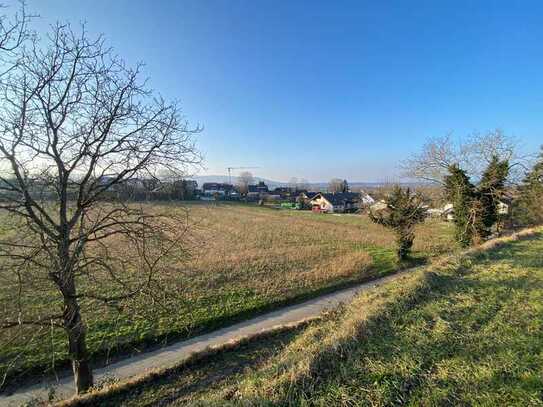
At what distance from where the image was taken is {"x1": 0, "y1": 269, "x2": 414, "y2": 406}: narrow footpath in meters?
6.39

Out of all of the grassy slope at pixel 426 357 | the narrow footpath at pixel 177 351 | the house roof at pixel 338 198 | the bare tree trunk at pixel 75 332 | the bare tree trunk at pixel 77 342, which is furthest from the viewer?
the house roof at pixel 338 198

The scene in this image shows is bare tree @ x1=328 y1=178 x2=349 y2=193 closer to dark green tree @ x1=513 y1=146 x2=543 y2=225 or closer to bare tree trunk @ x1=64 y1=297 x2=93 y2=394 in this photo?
dark green tree @ x1=513 y1=146 x2=543 y2=225

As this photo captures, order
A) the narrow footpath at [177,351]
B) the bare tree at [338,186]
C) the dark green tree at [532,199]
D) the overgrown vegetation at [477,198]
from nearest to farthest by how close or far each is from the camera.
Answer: the narrow footpath at [177,351] < the overgrown vegetation at [477,198] < the dark green tree at [532,199] < the bare tree at [338,186]

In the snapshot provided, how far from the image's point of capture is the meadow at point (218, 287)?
7.22m

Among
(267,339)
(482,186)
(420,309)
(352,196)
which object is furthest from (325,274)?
(352,196)

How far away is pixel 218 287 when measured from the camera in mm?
12453

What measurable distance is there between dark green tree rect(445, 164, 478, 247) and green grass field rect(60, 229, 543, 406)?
11.1 metres

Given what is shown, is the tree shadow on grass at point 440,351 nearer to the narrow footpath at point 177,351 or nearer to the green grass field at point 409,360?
the green grass field at point 409,360

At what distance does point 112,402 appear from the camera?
564 centimetres

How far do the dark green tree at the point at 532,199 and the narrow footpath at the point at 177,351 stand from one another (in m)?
19.7

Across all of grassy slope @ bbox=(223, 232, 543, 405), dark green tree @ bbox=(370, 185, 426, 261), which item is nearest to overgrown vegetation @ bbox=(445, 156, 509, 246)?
dark green tree @ bbox=(370, 185, 426, 261)

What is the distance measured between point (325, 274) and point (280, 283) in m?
2.94

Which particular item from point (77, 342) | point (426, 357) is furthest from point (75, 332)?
point (426, 357)

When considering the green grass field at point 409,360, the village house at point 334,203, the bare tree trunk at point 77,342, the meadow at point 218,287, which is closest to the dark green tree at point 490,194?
the meadow at point 218,287
